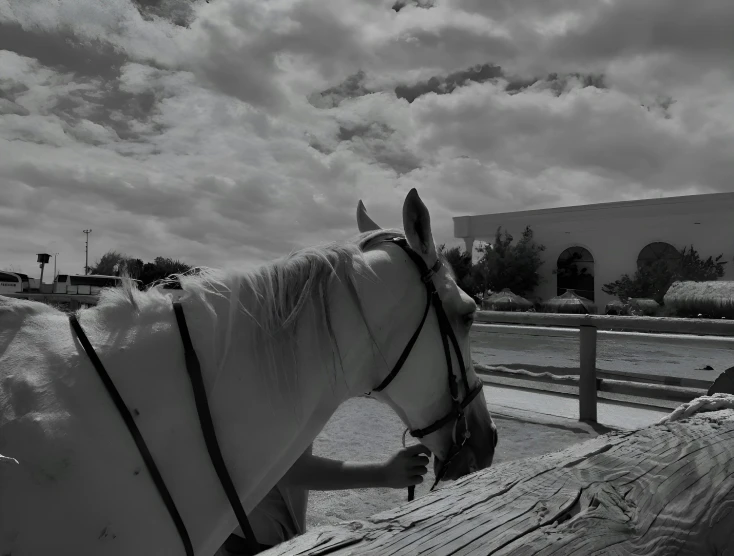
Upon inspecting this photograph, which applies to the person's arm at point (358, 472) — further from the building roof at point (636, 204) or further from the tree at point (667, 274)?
the building roof at point (636, 204)

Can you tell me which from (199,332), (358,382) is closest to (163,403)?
(199,332)

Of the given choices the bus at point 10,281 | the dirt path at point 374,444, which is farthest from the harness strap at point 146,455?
the bus at point 10,281

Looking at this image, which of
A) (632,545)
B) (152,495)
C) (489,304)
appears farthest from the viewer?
(489,304)

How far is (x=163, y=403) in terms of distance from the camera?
1.19m

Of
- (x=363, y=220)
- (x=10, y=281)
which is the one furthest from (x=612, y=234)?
(x=10, y=281)

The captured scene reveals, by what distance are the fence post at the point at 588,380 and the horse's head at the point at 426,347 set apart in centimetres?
413

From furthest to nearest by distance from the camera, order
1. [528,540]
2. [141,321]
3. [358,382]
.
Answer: [358,382]
[141,321]
[528,540]

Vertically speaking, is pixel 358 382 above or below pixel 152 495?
above

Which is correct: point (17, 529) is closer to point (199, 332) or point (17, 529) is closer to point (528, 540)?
point (199, 332)

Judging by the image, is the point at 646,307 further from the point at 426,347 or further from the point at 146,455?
the point at 146,455

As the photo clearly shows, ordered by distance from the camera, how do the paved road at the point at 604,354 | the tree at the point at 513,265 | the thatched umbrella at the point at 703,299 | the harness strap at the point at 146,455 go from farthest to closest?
the tree at the point at 513,265 → the thatched umbrella at the point at 703,299 → the paved road at the point at 604,354 → the harness strap at the point at 146,455

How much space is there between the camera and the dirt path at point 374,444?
3.37 m

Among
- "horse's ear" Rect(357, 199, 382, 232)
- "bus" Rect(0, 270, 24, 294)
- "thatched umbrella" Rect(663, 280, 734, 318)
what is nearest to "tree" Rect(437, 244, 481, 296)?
"thatched umbrella" Rect(663, 280, 734, 318)

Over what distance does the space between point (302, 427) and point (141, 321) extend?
54cm
